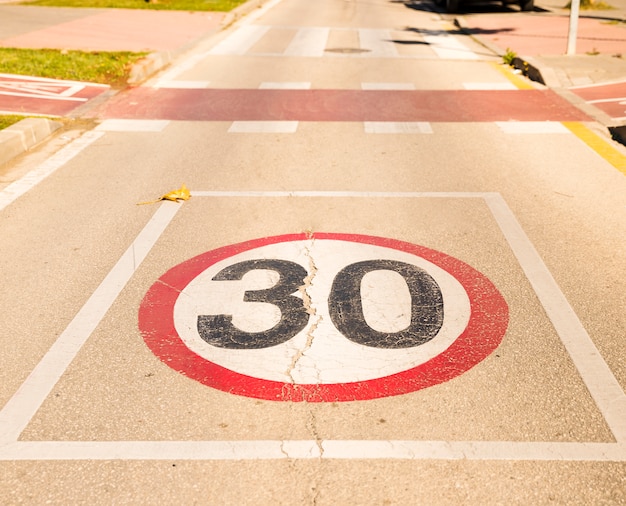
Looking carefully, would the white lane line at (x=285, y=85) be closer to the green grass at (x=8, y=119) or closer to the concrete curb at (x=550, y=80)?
the concrete curb at (x=550, y=80)

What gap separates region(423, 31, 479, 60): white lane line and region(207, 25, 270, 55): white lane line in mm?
4394

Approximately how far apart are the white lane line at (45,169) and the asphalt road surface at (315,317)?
0.14 feet

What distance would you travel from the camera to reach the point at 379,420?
3.94 m

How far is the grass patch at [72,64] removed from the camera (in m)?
13.8

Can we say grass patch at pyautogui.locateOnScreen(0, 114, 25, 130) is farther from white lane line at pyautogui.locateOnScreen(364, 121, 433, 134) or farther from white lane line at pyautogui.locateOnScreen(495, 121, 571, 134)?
white lane line at pyautogui.locateOnScreen(495, 121, 571, 134)

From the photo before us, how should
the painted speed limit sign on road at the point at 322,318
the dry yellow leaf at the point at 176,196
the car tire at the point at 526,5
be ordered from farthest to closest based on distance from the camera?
1. the car tire at the point at 526,5
2. the dry yellow leaf at the point at 176,196
3. the painted speed limit sign on road at the point at 322,318

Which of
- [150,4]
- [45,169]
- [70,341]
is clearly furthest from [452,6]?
[70,341]

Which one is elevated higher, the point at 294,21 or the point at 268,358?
the point at 268,358

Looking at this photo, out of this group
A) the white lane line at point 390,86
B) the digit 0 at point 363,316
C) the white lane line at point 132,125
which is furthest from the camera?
the white lane line at point 390,86

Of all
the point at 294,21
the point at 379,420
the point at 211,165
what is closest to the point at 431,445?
the point at 379,420

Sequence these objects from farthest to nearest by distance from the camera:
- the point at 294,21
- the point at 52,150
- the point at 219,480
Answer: the point at 294,21 < the point at 52,150 < the point at 219,480

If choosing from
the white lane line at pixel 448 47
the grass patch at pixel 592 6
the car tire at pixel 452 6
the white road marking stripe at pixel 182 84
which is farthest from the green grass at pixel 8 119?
the grass patch at pixel 592 6

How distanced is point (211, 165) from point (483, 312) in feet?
14.8

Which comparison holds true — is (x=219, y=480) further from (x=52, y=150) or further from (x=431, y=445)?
(x=52, y=150)
